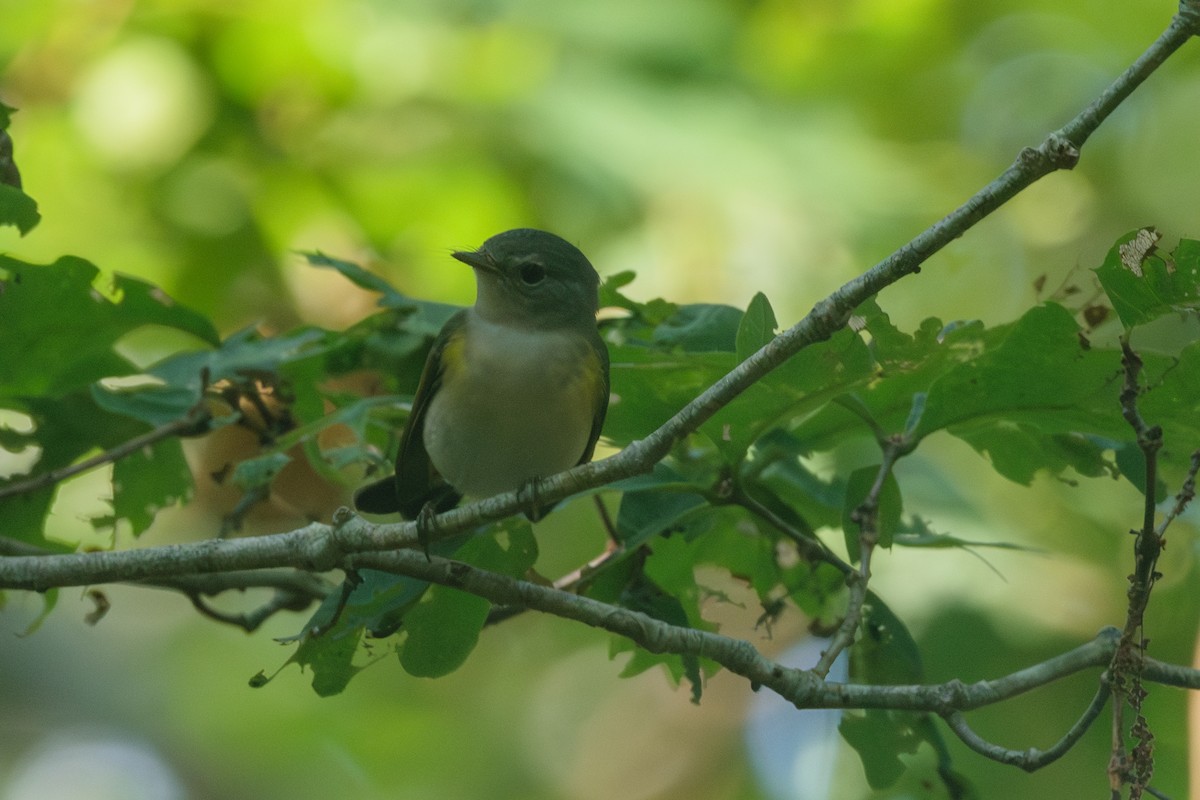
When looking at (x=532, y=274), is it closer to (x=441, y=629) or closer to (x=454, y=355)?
(x=454, y=355)

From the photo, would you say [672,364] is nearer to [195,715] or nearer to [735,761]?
[735,761]

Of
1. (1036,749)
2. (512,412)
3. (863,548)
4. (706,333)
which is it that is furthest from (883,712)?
(512,412)

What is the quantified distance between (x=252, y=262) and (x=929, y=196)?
3.72 m

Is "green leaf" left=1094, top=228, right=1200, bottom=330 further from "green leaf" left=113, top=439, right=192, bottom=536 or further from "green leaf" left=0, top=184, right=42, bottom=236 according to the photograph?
"green leaf" left=113, top=439, right=192, bottom=536

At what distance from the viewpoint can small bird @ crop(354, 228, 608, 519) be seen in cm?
335

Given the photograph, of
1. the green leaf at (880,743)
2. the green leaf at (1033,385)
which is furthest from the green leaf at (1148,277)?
the green leaf at (880,743)

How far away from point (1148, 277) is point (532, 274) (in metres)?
1.79

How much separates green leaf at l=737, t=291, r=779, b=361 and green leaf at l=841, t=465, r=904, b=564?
1.66ft

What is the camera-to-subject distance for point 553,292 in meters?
3.68

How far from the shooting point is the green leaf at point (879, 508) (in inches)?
111

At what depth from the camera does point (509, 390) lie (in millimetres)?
3379

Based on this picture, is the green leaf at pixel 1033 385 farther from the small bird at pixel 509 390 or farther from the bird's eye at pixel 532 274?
the bird's eye at pixel 532 274

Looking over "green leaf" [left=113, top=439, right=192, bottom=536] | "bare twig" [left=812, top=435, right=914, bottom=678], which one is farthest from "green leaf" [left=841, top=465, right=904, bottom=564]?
"green leaf" [left=113, top=439, right=192, bottom=536]

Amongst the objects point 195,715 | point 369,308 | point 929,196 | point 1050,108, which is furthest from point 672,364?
point 1050,108
